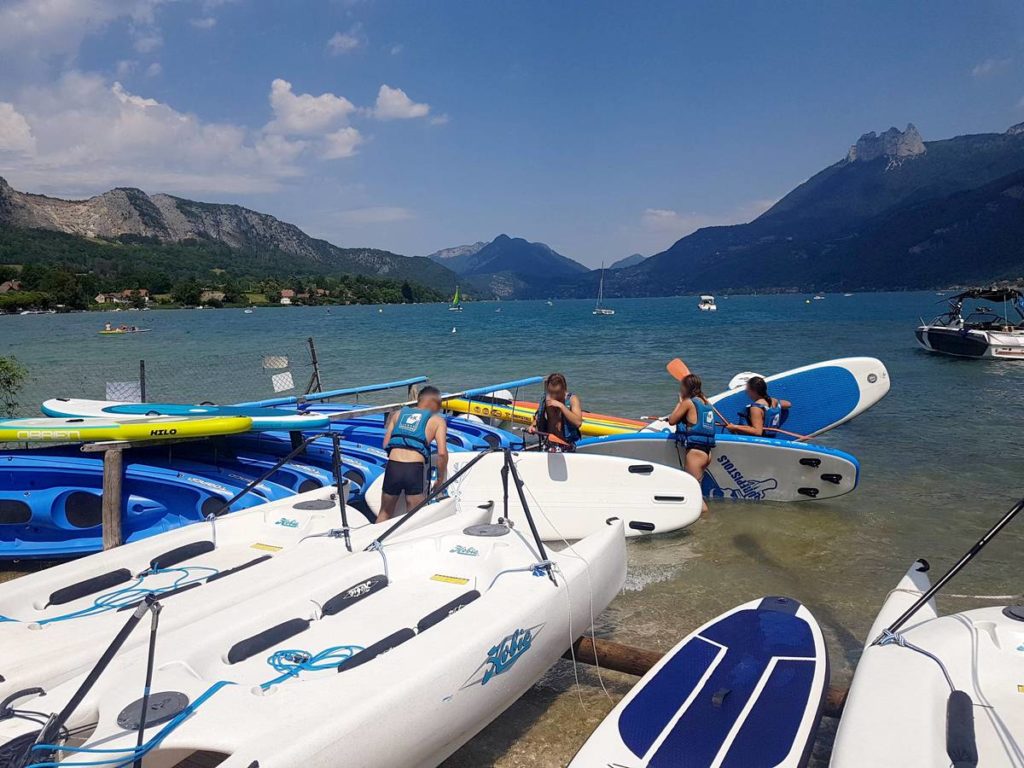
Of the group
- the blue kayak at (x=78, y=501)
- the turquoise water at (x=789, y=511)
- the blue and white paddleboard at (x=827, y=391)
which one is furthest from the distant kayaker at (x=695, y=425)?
the blue kayak at (x=78, y=501)

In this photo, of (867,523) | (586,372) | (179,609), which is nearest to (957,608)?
(867,523)

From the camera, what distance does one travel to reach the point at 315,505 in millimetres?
6203

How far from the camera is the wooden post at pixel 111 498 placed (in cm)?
704

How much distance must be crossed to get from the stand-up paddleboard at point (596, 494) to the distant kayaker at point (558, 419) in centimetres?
61

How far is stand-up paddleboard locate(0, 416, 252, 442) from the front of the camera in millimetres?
7168

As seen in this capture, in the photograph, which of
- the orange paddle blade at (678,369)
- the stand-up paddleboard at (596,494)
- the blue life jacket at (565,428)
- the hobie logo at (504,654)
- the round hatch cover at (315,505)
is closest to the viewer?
the hobie logo at (504,654)

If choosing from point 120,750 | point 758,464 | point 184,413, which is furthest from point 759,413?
point 120,750

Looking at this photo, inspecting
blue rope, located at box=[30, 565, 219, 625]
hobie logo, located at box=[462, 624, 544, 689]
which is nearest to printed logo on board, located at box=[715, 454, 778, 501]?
hobie logo, located at box=[462, 624, 544, 689]

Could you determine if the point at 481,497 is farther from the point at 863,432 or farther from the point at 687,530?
the point at 863,432

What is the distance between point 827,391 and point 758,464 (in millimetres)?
3103

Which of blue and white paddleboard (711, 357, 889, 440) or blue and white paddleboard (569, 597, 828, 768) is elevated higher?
blue and white paddleboard (711, 357, 889, 440)

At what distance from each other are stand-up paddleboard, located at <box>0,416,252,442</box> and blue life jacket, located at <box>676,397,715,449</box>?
5.56m

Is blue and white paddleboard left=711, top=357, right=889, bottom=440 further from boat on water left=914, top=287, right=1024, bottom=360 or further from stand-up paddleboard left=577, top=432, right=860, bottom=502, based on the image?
boat on water left=914, top=287, right=1024, bottom=360

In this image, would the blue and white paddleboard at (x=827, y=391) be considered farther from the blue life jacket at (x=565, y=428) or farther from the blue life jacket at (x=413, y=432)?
the blue life jacket at (x=413, y=432)
